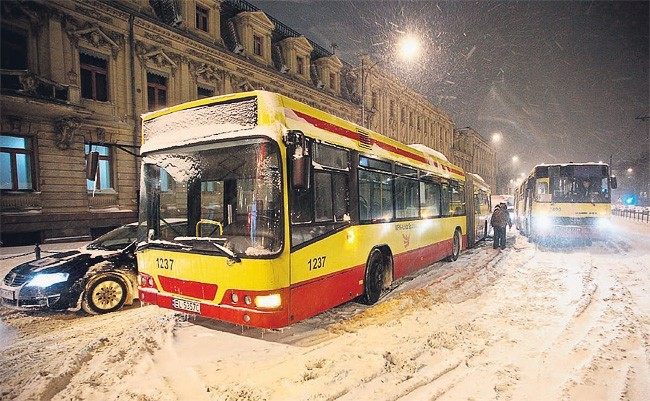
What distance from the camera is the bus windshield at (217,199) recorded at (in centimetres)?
418

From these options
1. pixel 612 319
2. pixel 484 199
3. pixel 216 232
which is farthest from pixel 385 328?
pixel 484 199

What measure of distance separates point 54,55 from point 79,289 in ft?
45.9

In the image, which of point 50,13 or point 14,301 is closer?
point 14,301

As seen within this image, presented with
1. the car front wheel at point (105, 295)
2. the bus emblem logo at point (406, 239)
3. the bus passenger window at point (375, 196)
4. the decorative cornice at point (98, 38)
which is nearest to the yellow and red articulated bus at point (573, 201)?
the bus emblem logo at point (406, 239)

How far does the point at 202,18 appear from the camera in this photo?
20547 millimetres

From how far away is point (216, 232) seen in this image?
180 inches

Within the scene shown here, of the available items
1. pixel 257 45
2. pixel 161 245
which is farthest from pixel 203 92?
pixel 161 245

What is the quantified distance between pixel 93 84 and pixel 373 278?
1697cm

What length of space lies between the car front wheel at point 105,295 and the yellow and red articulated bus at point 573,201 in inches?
621

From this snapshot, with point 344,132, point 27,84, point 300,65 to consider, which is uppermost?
point 300,65

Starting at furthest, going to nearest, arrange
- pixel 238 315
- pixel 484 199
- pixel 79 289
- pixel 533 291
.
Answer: pixel 484 199 → pixel 533 291 → pixel 79 289 → pixel 238 315

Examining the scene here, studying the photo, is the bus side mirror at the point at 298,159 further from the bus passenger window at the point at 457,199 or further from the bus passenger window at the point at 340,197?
the bus passenger window at the point at 457,199

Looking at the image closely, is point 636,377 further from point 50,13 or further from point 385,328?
point 50,13

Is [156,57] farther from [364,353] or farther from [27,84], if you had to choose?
[364,353]
